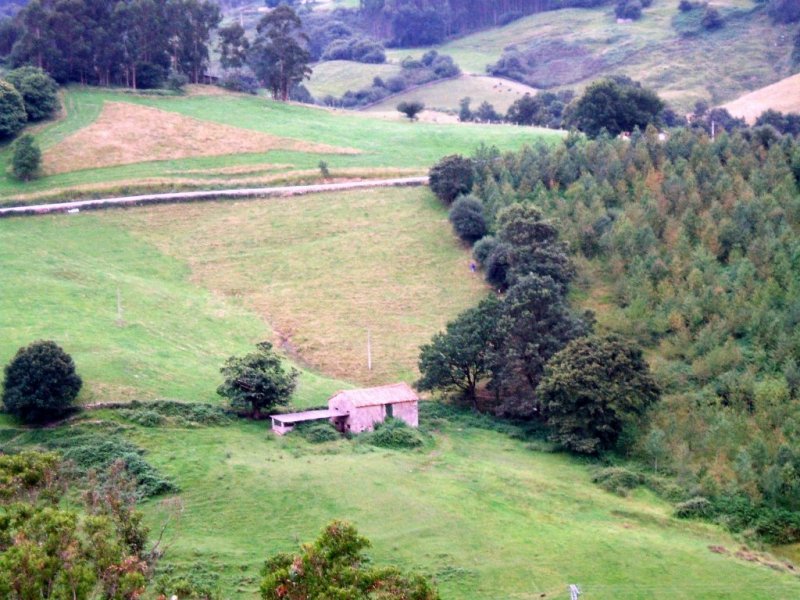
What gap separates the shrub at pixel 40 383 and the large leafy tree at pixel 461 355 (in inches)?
641

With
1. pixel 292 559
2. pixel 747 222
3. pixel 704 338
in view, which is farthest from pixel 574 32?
pixel 292 559

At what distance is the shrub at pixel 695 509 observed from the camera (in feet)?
144

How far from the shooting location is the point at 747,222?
2576 inches

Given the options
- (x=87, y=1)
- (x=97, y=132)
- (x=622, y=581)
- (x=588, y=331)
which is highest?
(x=87, y=1)

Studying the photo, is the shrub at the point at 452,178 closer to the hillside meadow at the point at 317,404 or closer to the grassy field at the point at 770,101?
the hillside meadow at the point at 317,404

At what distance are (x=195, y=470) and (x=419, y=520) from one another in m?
8.48

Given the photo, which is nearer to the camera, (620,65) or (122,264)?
(122,264)

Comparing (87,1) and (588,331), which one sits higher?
(87,1)

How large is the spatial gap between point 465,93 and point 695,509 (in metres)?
98.0

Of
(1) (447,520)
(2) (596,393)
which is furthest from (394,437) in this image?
(2) (596,393)

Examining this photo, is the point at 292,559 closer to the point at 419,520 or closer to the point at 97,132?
the point at 419,520

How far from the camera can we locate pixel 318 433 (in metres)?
46.9

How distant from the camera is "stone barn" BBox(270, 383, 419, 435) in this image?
47.7 m

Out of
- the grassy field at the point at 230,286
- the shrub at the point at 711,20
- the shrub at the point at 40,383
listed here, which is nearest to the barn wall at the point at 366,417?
the grassy field at the point at 230,286
